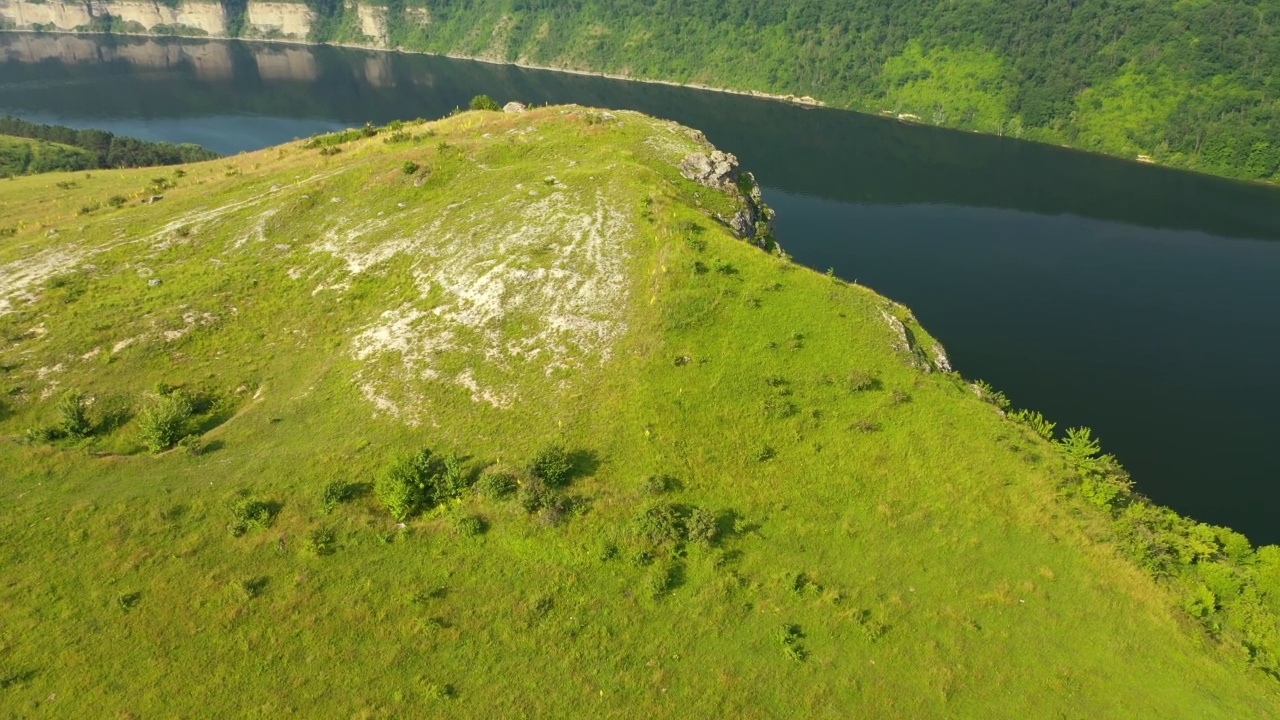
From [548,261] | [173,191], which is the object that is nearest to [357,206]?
[548,261]

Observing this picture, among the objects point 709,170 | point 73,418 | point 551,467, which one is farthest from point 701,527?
point 709,170

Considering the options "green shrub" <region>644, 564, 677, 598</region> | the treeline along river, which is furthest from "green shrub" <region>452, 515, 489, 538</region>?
the treeline along river

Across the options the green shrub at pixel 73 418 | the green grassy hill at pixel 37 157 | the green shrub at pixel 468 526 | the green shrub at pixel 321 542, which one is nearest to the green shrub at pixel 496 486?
the green shrub at pixel 468 526

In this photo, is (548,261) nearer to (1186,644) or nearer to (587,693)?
(587,693)

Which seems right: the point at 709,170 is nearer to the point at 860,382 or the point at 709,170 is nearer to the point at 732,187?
the point at 732,187

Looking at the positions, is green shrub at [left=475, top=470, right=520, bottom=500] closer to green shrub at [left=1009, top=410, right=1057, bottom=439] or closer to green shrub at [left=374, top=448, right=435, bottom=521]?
green shrub at [left=374, top=448, right=435, bottom=521]

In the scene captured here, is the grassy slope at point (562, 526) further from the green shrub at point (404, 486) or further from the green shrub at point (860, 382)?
the green shrub at point (404, 486)

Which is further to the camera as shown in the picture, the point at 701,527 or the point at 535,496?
the point at 535,496
